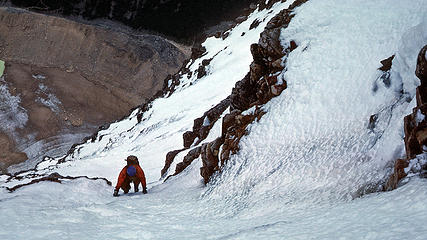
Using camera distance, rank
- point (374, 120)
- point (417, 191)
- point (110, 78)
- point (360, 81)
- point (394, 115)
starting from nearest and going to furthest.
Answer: point (417, 191) → point (394, 115) → point (374, 120) → point (360, 81) → point (110, 78)

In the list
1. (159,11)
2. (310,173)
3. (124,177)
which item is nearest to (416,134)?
(310,173)

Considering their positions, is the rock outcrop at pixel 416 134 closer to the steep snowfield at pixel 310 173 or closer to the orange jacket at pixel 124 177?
the steep snowfield at pixel 310 173

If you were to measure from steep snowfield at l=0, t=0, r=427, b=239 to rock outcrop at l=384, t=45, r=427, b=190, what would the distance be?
0.81 feet

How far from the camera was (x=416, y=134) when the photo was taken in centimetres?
441

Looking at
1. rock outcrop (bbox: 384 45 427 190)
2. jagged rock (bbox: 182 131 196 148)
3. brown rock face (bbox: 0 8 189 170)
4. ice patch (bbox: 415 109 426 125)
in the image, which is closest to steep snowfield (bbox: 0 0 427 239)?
rock outcrop (bbox: 384 45 427 190)

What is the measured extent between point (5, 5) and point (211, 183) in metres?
52.1

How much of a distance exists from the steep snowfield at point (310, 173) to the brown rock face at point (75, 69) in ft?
96.2

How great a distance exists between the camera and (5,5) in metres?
51.7

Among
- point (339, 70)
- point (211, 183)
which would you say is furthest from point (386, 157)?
point (211, 183)

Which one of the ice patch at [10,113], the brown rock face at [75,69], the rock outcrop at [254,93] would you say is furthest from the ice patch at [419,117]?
the ice patch at [10,113]

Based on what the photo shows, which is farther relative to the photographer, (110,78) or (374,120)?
(110,78)

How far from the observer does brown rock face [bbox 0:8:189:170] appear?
38156 millimetres

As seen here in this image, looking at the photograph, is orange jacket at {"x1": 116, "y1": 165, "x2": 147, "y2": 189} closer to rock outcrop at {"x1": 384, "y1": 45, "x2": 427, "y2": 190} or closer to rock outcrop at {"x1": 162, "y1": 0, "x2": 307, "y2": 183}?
rock outcrop at {"x1": 162, "y1": 0, "x2": 307, "y2": 183}

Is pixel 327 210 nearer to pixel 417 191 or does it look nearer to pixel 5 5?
pixel 417 191
